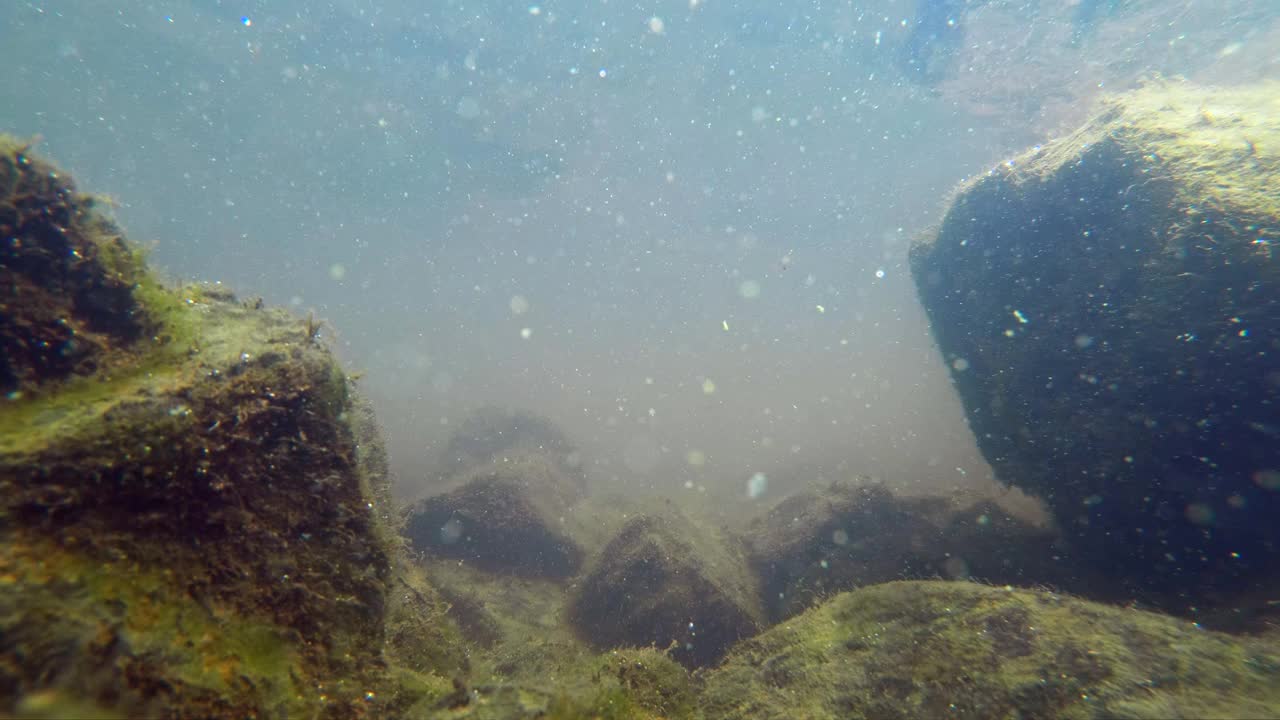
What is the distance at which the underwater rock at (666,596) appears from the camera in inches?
257

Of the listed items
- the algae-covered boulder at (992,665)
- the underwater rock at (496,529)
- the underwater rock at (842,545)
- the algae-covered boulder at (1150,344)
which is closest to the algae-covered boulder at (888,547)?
the underwater rock at (842,545)

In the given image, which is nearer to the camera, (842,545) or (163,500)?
(163,500)

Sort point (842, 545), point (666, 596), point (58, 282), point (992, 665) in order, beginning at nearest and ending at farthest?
point (58, 282), point (992, 665), point (666, 596), point (842, 545)

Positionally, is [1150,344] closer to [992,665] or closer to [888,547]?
[888,547]

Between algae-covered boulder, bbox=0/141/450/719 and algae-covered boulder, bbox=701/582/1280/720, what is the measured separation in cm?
246

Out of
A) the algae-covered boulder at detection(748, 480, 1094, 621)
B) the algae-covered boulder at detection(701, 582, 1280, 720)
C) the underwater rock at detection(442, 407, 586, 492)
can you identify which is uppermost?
the underwater rock at detection(442, 407, 586, 492)

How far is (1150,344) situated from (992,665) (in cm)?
550

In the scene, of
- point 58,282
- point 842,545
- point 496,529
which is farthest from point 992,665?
point 496,529

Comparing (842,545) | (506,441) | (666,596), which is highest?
(506,441)

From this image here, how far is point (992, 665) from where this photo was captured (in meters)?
2.83

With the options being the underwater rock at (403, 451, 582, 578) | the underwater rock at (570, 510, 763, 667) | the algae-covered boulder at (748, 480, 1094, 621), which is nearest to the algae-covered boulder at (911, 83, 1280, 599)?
the algae-covered boulder at (748, 480, 1094, 621)

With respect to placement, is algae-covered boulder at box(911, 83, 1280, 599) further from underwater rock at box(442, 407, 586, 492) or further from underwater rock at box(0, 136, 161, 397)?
underwater rock at box(442, 407, 586, 492)

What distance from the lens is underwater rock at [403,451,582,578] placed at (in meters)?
9.12

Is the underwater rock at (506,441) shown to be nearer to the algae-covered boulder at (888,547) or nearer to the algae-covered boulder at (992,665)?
the algae-covered boulder at (888,547)
